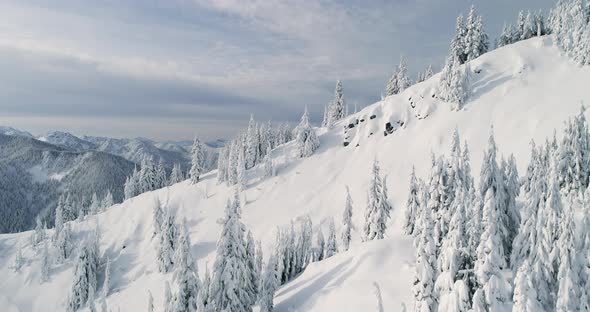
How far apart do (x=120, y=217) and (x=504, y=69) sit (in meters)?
117

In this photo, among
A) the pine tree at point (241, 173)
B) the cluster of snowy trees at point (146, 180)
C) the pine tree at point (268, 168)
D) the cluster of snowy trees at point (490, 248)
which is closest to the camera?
the cluster of snowy trees at point (490, 248)

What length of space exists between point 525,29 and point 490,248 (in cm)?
10777

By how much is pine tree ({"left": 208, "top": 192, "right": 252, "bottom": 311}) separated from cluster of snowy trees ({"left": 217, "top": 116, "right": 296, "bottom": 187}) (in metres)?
71.3

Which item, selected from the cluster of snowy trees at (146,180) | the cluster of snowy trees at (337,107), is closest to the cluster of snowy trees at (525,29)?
the cluster of snowy trees at (337,107)

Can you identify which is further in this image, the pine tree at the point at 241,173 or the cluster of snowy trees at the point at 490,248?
the pine tree at the point at 241,173

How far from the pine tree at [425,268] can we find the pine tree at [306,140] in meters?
84.3

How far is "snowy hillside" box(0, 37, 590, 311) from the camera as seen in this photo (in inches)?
2763

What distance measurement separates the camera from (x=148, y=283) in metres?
76.5

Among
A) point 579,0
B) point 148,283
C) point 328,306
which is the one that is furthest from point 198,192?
point 579,0

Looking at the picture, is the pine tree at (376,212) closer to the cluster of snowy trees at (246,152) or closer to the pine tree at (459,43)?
the cluster of snowy trees at (246,152)

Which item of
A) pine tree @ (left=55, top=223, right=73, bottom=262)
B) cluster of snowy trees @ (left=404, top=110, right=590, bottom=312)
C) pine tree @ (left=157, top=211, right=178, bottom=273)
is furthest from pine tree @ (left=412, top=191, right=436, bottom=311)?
pine tree @ (left=55, top=223, right=73, bottom=262)

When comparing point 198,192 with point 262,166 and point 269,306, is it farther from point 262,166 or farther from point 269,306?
point 269,306

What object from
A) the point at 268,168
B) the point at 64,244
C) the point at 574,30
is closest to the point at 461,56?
the point at 574,30

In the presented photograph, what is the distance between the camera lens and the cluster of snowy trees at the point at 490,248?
1634 cm
